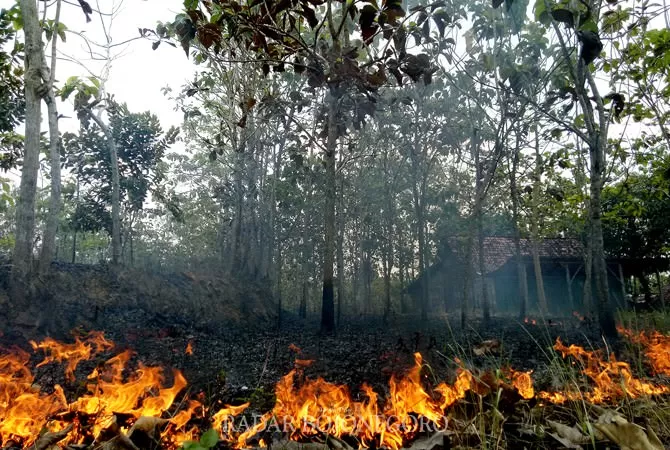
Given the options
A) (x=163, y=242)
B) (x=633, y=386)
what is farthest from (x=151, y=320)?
(x=163, y=242)

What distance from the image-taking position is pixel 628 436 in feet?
8.16

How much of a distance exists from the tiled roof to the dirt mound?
49.9 feet

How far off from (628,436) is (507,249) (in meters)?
26.6

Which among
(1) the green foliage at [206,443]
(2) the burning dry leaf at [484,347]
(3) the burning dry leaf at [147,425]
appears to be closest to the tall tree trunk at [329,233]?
(2) the burning dry leaf at [484,347]

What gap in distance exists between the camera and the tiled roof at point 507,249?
24.6m

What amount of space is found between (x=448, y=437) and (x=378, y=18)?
11.3 ft

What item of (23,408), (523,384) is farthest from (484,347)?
(23,408)

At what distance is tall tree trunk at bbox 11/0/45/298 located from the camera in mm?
8375

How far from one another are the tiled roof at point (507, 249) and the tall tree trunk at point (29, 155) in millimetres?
21499

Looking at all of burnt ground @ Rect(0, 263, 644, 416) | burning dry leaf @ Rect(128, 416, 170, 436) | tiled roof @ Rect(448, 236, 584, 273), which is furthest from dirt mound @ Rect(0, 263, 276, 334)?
tiled roof @ Rect(448, 236, 584, 273)

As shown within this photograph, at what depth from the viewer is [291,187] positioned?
2081 centimetres

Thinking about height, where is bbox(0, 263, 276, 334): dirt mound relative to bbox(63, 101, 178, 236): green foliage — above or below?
below

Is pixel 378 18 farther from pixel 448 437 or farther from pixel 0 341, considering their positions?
pixel 0 341

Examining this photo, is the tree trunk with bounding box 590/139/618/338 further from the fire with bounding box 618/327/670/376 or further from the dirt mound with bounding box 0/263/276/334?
the dirt mound with bounding box 0/263/276/334
